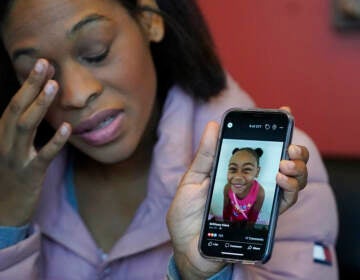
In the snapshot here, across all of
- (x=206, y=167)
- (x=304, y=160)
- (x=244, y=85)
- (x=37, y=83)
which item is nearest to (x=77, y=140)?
(x=37, y=83)

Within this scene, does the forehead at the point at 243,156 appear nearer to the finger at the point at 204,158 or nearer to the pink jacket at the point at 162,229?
the finger at the point at 204,158

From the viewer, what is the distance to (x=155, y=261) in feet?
3.10

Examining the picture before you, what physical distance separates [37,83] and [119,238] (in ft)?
0.95

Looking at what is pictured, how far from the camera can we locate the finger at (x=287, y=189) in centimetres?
67

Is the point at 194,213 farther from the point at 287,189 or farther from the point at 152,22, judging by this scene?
the point at 152,22

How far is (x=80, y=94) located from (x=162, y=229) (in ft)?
0.79

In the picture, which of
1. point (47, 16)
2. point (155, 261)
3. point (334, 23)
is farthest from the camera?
point (334, 23)

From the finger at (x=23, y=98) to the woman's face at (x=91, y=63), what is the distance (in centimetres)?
3

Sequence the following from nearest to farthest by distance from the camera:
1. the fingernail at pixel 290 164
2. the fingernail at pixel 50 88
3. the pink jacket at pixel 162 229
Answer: the fingernail at pixel 290 164
the fingernail at pixel 50 88
the pink jacket at pixel 162 229

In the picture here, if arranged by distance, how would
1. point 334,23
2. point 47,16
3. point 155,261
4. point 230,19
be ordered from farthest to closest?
point 230,19, point 334,23, point 155,261, point 47,16

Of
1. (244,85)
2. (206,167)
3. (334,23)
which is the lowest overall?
(206,167)

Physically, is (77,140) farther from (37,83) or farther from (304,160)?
(304,160)

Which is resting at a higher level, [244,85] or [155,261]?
[244,85]

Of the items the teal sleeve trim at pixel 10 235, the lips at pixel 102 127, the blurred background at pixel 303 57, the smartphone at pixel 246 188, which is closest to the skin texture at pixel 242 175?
the smartphone at pixel 246 188
